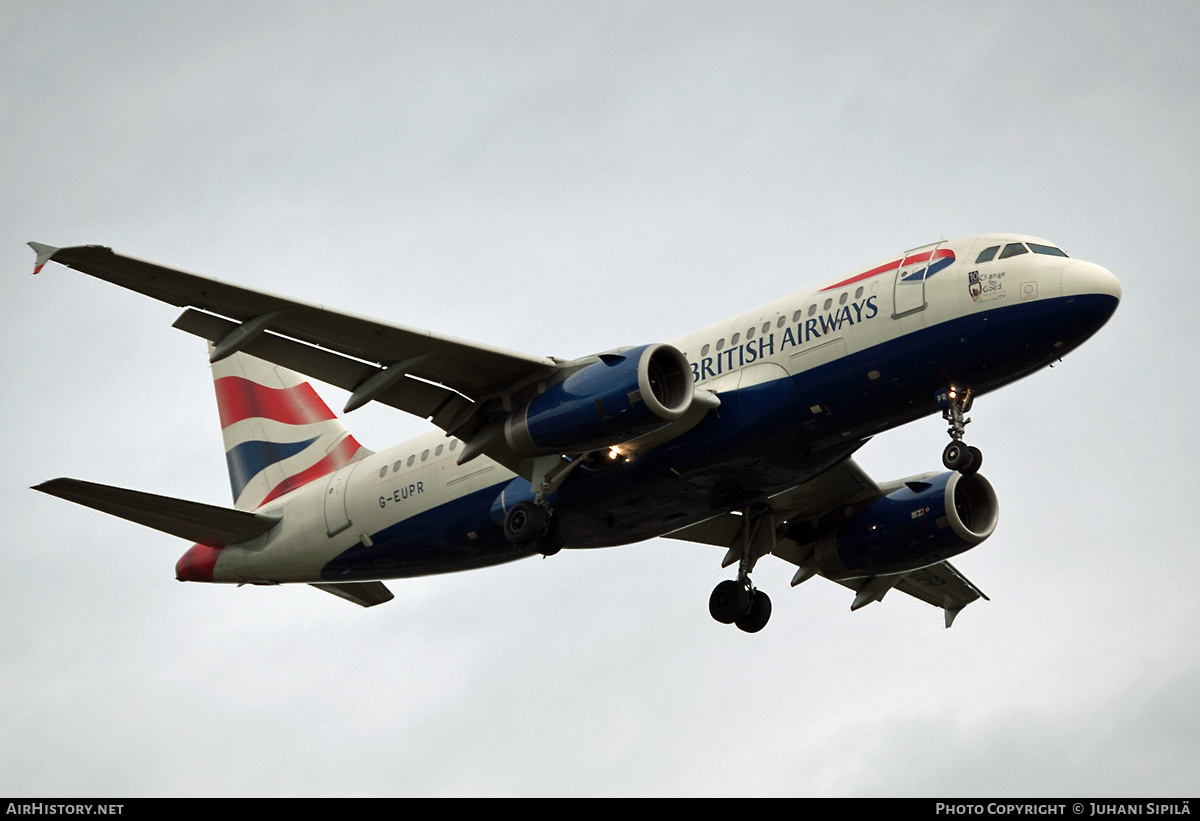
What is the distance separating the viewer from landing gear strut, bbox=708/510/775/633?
32156 mm

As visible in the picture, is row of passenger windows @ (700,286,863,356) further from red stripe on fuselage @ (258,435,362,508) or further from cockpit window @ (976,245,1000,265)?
red stripe on fuselage @ (258,435,362,508)

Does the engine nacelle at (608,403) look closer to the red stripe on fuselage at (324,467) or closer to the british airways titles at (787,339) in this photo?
the british airways titles at (787,339)

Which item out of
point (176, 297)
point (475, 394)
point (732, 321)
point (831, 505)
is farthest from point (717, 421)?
point (176, 297)

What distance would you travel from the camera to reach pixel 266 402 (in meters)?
37.4

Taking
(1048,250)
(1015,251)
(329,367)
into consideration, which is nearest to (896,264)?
(1015,251)

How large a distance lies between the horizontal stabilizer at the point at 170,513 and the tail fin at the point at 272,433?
1893 mm

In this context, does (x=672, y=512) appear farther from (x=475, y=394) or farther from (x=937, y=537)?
(x=937, y=537)

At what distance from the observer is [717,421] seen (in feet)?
87.4

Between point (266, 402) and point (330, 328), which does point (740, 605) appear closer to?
point (330, 328)

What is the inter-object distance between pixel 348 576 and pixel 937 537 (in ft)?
43.8

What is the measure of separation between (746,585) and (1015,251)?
10463 millimetres
